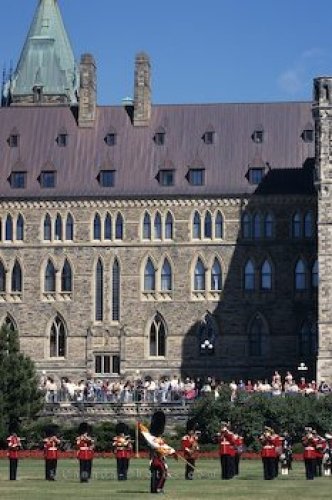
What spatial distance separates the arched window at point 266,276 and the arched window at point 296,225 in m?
1.94

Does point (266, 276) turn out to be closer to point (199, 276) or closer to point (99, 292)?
point (199, 276)

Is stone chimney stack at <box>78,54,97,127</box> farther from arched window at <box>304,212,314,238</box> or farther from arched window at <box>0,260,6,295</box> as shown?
arched window at <box>304,212,314,238</box>

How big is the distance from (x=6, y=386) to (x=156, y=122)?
87.4 ft


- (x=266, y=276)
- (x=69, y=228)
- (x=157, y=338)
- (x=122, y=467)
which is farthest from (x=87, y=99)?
(x=122, y=467)

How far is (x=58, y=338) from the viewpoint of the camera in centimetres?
8838

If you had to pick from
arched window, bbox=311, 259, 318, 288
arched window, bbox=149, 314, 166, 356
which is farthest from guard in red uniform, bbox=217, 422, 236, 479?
arched window, bbox=149, 314, 166, 356

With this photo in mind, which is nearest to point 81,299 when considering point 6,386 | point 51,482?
point 6,386

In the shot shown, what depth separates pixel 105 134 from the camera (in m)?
91.0

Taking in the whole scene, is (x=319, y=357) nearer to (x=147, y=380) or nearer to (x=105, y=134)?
(x=147, y=380)

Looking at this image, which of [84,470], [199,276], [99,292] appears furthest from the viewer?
[99,292]

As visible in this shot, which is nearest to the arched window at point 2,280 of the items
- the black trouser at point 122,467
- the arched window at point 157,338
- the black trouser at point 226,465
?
the arched window at point 157,338

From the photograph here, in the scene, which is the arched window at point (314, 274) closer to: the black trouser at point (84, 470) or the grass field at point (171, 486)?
the grass field at point (171, 486)

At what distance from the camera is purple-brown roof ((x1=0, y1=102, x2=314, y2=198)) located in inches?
3492

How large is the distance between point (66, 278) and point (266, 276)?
987 cm
